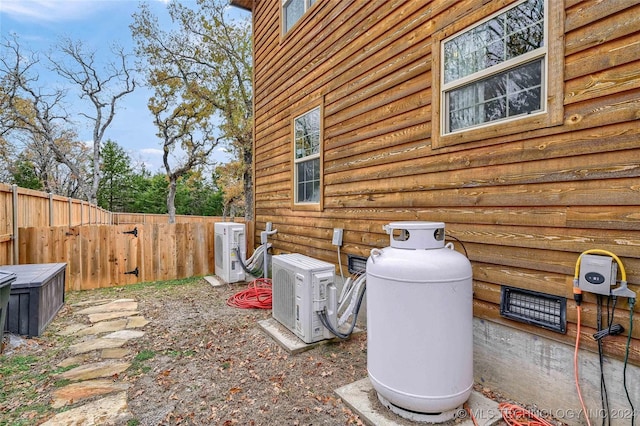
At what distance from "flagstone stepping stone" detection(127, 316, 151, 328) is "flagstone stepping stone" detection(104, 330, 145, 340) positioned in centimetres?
19

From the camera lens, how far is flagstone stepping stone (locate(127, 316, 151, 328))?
155 inches

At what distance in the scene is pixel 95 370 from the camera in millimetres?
2832

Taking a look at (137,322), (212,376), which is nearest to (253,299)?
(137,322)

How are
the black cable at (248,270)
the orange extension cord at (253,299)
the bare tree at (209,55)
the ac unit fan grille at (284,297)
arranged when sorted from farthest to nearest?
the bare tree at (209,55) < the black cable at (248,270) < the orange extension cord at (253,299) < the ac unit fan grille at (284,297)

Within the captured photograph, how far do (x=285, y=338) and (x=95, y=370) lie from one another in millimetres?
1664

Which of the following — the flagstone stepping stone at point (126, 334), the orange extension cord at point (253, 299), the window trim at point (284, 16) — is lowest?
the flagstone stepping stone at point (126, 334)

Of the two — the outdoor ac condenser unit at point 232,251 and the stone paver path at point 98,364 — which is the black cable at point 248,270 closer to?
the outdoor ac condenser unit at point 232,251

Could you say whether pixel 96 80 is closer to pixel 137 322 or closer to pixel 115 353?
pixel 137 322

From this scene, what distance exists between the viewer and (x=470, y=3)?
258cm

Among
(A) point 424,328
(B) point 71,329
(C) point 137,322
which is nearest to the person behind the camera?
(A) point 424,328

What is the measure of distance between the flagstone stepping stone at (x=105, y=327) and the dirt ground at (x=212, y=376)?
0.25 m

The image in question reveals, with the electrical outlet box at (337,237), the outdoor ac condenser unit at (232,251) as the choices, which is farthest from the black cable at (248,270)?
the electrical outlet box at (337,237)

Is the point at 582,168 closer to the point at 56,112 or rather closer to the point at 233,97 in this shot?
the point at 233,97

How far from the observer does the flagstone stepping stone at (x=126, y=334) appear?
3.56 metres
